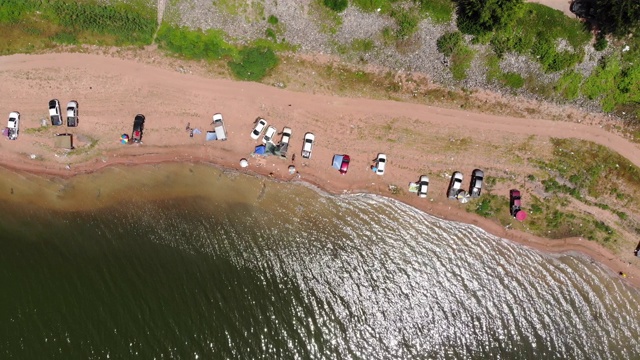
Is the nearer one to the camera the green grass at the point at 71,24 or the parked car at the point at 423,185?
the green grass at the point at 71,24

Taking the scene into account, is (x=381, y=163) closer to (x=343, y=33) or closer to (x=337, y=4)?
(x=343, y=33)

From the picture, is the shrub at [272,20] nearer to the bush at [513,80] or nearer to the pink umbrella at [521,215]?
the bush at [513,80]

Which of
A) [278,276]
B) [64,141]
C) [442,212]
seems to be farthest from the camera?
[442,212]

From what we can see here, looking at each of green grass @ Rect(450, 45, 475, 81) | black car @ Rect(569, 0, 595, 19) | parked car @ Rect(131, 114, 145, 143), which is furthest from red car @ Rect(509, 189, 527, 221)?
parked car @ Rect(131, 114, 145, 143)

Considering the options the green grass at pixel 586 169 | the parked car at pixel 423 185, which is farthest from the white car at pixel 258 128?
the green grass at pixel 586 169

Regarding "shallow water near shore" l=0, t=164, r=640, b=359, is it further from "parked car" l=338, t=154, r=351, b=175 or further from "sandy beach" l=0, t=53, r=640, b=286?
"parked car" l=338, t=154, r=351, b=175

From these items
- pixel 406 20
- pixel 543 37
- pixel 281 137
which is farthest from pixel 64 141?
pixel 543 37
